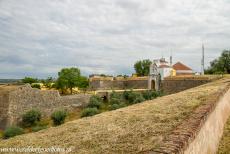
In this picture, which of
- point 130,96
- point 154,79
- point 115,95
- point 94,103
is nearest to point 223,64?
point 154,79

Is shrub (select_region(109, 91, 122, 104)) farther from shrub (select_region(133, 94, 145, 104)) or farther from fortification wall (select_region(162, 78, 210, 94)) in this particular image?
fortification wall (select_region(162, 78, 210, 94))

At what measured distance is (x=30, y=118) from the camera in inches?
974

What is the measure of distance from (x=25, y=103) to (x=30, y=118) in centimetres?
161

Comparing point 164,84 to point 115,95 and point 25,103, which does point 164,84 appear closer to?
point 115,95

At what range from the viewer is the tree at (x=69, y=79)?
37.7 metres

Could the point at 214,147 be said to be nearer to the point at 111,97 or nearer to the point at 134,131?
the point at 134,131

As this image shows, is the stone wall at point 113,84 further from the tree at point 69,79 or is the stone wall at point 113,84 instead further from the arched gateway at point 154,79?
the tree at point 69,79

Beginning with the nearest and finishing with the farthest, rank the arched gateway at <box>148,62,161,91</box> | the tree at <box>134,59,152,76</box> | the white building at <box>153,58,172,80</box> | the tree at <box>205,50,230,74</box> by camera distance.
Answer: the white building at <box>153,58,172,80</box>
the arched gateway at <box>148,62,161,91</box>
the tree at <box>205,50,230,74</box>
the tree at <box>134,59,152,76</box>

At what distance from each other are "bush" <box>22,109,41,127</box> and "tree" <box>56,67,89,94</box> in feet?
41.5

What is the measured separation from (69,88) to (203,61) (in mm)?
21568

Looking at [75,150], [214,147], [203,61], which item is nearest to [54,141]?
[75,150]

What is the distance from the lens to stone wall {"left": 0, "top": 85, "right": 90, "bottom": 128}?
24.3 meters

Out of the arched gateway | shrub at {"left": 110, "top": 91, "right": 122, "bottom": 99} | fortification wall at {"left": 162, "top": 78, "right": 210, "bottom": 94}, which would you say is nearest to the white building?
the arched gateway

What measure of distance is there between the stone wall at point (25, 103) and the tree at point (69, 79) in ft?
25.0
